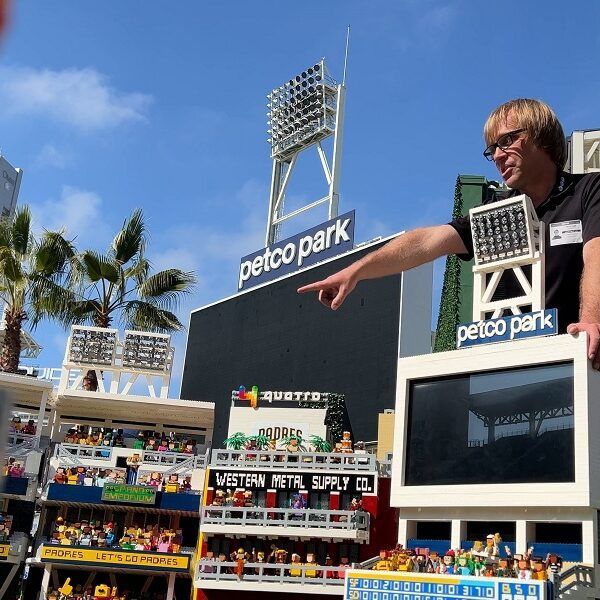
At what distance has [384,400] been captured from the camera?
42188 millimetres

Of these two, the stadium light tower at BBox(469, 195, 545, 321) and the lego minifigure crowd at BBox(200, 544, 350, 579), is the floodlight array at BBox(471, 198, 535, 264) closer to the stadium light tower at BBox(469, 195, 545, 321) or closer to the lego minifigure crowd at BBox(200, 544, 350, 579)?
the stadium light tower at BBox(469, 195, 545, 321)

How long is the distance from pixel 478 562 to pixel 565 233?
14.6 meters

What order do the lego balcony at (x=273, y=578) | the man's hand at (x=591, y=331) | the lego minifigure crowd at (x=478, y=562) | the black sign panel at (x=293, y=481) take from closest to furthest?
the man's hand at (x=591, y=331)
the lego minifigure crowd at (x=478, y=562)
the lego balcony at (x=273, y=578)
the black sign panel at (x=293, y=481)

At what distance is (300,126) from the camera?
200ft

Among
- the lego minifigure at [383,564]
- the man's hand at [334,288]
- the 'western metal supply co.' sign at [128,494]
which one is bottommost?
the lego minifigure at [383,564]

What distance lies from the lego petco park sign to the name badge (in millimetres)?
35173

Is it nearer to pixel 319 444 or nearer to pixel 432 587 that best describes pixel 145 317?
pixel 319 444

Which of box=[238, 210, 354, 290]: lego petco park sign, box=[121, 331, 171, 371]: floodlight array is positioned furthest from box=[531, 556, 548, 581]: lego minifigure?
box=[238, 210, 354, 290]: lego petco park sign

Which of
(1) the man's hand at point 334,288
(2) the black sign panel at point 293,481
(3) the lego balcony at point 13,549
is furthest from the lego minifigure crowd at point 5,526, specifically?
(1) the man's hand at point 334,288

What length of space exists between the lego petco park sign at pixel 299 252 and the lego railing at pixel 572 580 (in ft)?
87.3

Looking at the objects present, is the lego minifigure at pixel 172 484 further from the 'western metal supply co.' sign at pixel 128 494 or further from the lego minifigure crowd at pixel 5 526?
the lego minifigure crowd at pixel 5 526

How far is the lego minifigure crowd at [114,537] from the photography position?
35.4 meters

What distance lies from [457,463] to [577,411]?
4.59 meters

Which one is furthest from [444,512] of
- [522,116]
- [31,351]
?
[31,351]
